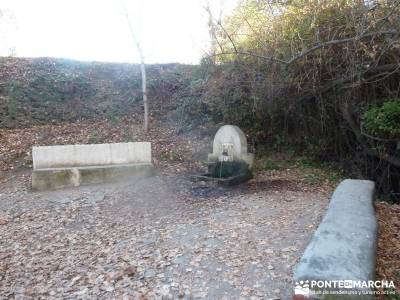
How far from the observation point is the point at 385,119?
7133 mm

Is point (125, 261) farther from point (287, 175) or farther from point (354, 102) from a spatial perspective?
point (354, 102)

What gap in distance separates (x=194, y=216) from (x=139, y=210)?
1058 mm

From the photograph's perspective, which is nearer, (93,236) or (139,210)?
(93,236)

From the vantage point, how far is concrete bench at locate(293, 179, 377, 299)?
8.41 feet

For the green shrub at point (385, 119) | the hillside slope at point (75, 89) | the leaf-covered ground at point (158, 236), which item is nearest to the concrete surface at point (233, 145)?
the leaf-covered ground at point (158, 236)

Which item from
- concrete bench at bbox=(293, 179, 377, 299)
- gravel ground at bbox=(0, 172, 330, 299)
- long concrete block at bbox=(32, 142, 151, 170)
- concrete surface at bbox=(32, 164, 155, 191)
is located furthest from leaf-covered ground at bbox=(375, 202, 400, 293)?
long concrete block at bbox=(32, 142, 151, 170)

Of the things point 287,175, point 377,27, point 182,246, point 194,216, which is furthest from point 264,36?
point 182,246

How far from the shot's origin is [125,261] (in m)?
4.23

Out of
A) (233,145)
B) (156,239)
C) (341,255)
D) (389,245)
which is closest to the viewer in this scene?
(341,255)

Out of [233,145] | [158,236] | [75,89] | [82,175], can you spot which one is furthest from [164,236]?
[75,89]

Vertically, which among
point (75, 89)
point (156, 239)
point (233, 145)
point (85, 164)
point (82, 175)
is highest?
point (75, 89)

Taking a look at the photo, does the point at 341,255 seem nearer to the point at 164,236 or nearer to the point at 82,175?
the point at 164,236

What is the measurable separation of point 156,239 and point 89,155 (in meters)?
3.69

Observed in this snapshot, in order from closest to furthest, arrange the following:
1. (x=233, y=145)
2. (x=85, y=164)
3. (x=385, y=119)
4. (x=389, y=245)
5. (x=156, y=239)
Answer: (x=389, y=245), (x=156, y=239), (x=385, y=119), (x=85, y=164), (x=233, y=145)
